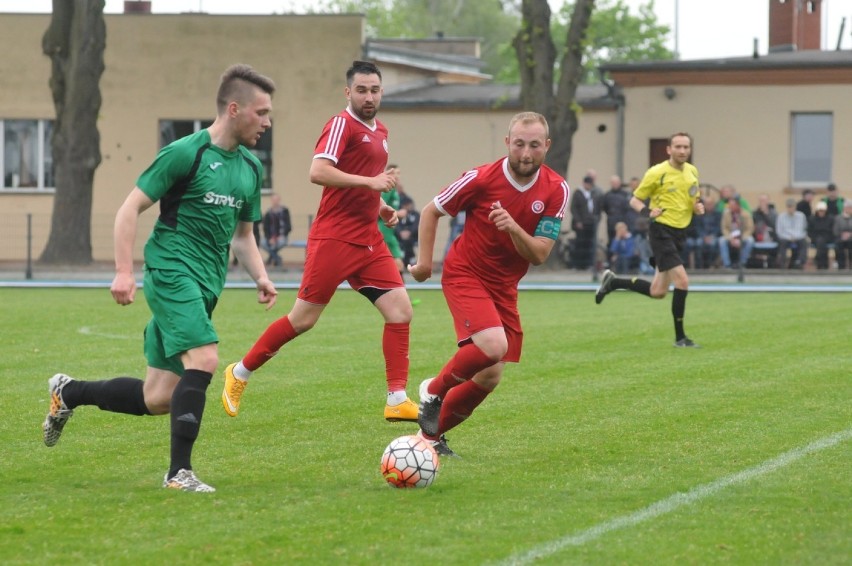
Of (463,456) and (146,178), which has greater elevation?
(146,178)

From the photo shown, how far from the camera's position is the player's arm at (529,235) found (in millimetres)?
7129

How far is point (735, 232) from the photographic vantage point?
2708cm

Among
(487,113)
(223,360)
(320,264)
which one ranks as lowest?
(223,360)

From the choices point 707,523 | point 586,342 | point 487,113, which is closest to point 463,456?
point 707,523

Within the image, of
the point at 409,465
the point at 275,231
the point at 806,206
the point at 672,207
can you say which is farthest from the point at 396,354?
the point at 806,206

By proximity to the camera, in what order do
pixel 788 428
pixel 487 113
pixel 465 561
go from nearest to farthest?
pixel 465 561
pixel 788 428
pixel 487 113

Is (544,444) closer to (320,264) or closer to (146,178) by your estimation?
(320,264)

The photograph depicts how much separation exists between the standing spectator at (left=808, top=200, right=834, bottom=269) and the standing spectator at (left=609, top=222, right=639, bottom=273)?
3.35 m

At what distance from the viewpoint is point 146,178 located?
6.63 m

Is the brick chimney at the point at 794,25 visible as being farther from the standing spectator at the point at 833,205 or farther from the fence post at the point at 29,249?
the fence post at the point at 29,249

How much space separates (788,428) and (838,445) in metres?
0.65

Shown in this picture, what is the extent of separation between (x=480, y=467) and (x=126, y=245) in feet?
7.04

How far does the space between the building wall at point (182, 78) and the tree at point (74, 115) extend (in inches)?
197

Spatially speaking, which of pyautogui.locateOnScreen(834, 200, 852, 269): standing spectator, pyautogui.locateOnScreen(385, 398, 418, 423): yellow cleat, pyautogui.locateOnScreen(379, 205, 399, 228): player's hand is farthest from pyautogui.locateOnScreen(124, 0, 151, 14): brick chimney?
pyautogui.locateOnScreen(385, 398, 418, 423): yellow cleat
